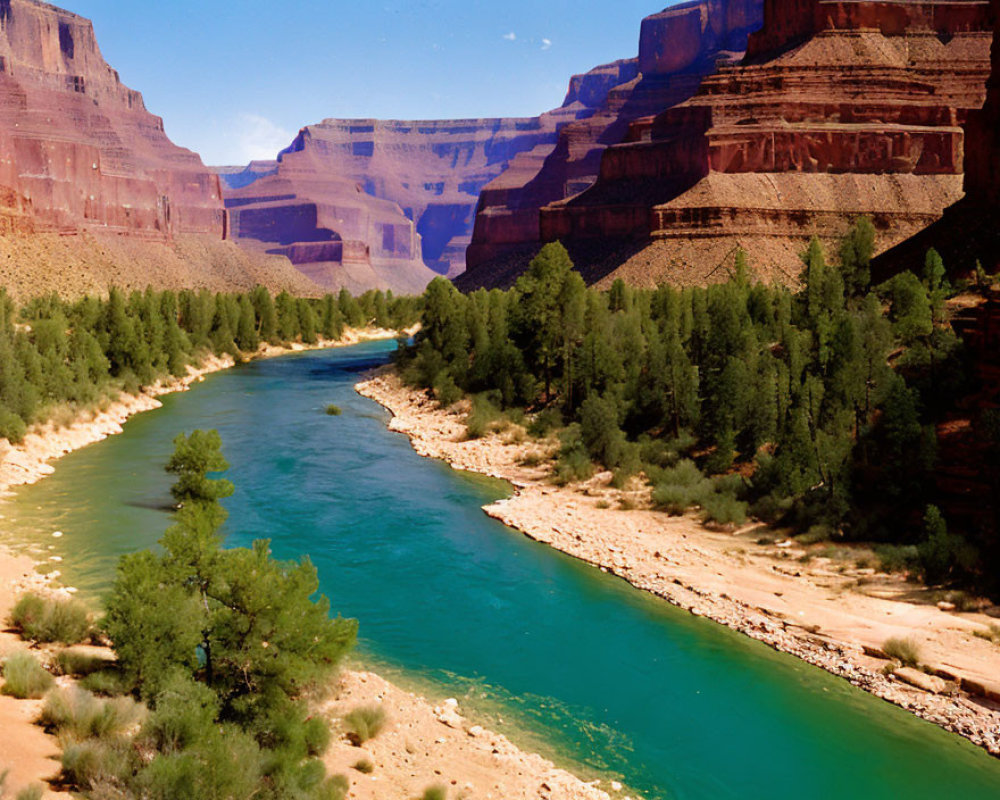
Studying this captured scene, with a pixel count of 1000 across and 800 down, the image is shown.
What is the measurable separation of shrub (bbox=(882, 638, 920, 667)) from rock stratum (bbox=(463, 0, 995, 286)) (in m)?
63.9

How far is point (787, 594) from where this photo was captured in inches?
917

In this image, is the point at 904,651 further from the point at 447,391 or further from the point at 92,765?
the point at 447,391

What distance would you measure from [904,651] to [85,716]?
628 inches

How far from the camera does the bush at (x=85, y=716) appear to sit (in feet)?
43.3

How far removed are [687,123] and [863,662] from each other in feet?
318

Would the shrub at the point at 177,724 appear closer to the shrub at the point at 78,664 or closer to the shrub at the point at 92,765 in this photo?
the shrub at the point at 92,765

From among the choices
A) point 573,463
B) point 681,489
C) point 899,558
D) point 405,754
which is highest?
point 573,463

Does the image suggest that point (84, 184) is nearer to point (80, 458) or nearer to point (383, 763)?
point (80, 458)

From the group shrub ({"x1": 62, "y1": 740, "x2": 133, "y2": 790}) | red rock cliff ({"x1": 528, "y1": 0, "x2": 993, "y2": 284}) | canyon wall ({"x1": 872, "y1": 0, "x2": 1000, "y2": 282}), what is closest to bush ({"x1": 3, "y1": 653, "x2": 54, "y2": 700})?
shrub ({"x1": 62, "y1": 740, "x2": 133, "y2": 790})

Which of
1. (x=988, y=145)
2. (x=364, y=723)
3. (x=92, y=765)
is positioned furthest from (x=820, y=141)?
(x=92, y=765)

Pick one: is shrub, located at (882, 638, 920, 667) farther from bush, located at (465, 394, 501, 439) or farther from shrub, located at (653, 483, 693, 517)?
bush, located at (465, 394, 501, 439)

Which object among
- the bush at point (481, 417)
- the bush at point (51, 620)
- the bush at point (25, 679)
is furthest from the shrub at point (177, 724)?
the bush at point (481, 417)

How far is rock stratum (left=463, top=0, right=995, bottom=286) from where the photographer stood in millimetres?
87750

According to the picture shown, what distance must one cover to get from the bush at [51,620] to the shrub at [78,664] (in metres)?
1.05
